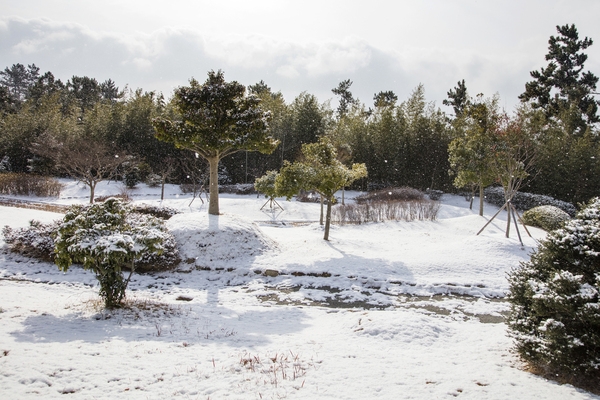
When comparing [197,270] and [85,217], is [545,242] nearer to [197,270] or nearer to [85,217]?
[85,217]

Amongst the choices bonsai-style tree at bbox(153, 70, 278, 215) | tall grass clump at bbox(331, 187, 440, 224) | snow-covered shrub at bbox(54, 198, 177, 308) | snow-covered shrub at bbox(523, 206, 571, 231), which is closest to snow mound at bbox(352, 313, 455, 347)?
snow-covered shrub at bbox(54, 198, 177, 308)

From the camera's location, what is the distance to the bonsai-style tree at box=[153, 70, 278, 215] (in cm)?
1281

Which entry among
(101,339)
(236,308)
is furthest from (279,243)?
Result: (101,339)

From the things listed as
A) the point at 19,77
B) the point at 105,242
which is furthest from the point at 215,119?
the point at 19,77

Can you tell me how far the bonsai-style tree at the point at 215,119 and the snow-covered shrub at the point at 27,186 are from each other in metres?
15.3

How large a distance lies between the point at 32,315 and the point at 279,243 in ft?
24.8

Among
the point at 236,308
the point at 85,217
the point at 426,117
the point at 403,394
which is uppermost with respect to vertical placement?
the point at 426,117

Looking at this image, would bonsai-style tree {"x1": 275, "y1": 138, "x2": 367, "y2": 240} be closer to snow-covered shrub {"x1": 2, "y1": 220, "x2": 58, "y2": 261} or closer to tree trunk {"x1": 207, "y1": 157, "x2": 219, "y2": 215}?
tree trunk {"x1": 207, "y1": 157, "x2": 219, "y2": 215}

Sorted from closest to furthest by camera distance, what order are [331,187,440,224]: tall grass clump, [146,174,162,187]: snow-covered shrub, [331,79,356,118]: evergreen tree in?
1. [331,187,440,224]: tall grass clump
2. [146,174,162,187]: snow-covered shrub
3. [331,79,356,118]: evergreen tree

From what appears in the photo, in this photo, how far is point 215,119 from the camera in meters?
12.9

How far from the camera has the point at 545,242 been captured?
4.74 metres

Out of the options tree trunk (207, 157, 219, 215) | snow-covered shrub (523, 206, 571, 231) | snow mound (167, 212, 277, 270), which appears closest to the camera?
snow mound (167, 212, 277, 270)

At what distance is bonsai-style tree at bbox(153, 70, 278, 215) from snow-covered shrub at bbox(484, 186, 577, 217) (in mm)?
18555

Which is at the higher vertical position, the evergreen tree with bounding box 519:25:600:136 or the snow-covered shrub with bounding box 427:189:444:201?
the evergreen tree with bounding box 519:25:600:136
